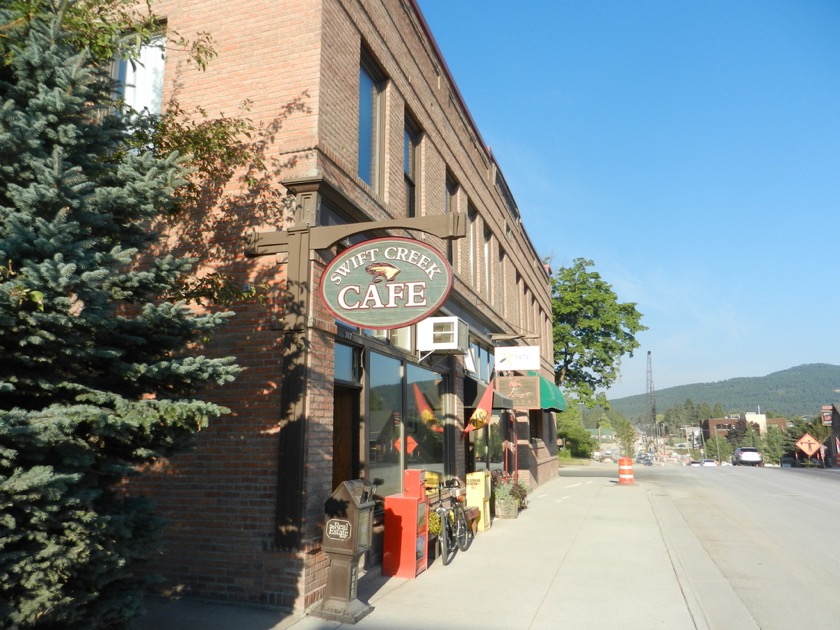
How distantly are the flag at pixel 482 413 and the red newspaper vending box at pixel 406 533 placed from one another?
13.1 feet

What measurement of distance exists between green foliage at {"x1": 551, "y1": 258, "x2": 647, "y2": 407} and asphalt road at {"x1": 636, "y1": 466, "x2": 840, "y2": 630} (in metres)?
18.3

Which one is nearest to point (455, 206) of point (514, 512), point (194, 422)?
point (514, 512)

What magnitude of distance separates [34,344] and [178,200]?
5.77 feet

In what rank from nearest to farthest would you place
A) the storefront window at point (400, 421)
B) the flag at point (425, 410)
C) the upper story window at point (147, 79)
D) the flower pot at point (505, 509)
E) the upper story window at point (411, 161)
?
the upper story window at point (147, 79) < the storefront window at point (400, 421) < the flag at point (425, 410) < the upper story window at point (411, 161) < the flower pot at point (505, 509)

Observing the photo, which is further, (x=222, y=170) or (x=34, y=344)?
(x=222, y=170)

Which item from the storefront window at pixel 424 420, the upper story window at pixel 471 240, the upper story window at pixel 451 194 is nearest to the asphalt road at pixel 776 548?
the storefront window at pixel 424 420

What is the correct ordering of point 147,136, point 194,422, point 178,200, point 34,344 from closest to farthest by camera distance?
point 34,344
point 194,422
point 178,200
point 147,136

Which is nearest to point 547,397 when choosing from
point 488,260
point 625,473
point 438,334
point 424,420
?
point 625,473

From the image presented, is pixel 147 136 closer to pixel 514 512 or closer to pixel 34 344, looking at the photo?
pixel 34 344

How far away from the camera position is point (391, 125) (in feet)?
33.5

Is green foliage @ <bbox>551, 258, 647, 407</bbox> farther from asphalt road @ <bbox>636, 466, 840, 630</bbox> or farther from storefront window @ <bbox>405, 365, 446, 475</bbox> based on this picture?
storefront window @ <bbox>405, 365, 446, 475</bbox>

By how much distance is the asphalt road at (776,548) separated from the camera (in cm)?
714

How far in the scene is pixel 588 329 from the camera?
40281 millimetres

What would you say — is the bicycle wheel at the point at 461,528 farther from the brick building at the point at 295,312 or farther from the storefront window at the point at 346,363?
the storefront window at the point at 346,363
